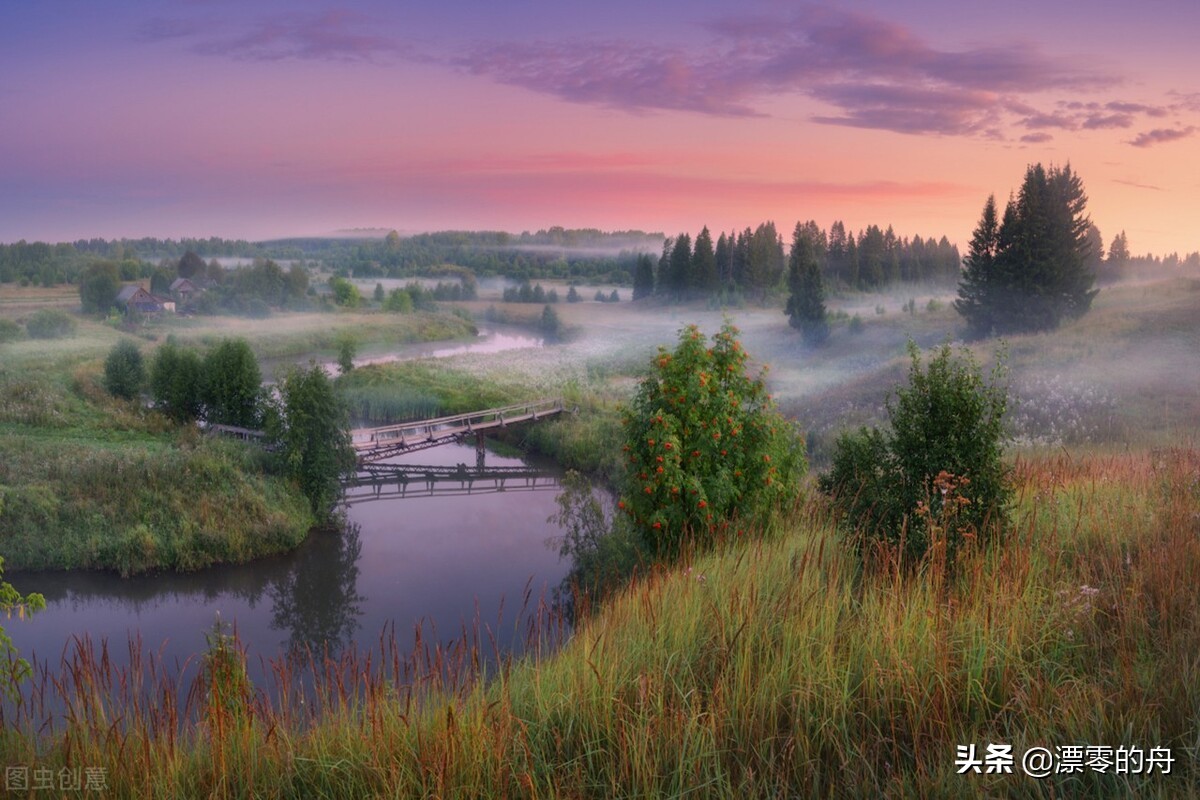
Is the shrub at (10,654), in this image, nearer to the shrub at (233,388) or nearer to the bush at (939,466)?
the bush at (939,466)

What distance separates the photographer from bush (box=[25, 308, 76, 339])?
113 ft

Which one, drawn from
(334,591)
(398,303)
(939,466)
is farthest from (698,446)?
(398,303)

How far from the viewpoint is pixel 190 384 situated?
27.8 metres

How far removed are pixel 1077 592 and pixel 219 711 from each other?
432cm

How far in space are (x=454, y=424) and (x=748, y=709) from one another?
28228mm

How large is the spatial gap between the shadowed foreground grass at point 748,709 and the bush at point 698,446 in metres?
7.00

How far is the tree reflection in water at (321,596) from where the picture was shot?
14586 millimetres

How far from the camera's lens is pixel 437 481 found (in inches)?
1036

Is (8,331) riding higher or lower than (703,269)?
lower

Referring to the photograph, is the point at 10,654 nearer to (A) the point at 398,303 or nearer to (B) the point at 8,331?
(B) the point at 8,331

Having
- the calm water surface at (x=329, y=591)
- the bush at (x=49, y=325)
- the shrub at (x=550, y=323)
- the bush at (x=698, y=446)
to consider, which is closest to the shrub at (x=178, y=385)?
the bush at (x=49, y=325)

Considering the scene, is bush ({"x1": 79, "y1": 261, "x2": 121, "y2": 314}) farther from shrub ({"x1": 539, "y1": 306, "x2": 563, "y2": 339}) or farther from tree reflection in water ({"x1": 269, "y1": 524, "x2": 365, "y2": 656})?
tree reflection in water ({"x1": 269, "y1": 524, "x2": 365, "y2": 656})

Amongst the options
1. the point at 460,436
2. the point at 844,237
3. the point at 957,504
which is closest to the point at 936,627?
the point at 957,504

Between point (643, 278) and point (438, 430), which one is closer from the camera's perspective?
point (438, 430)
